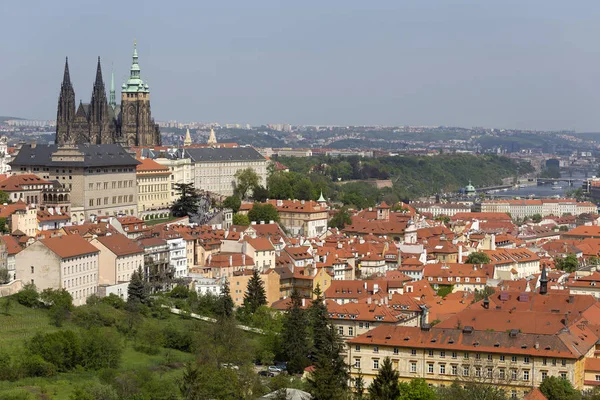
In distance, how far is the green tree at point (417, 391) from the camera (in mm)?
44406

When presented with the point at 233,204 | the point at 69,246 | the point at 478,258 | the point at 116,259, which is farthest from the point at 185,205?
the point at 69,246

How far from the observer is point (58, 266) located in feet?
197

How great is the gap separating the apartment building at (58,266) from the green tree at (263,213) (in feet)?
95.5

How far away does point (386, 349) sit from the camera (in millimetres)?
50750

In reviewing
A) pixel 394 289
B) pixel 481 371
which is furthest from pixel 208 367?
pixel 394 289

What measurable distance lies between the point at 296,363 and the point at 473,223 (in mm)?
55534

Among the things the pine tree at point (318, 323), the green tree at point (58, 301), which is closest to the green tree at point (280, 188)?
the pine tree at point (318, 323)

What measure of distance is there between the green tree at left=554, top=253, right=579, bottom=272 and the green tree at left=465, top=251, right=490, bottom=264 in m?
5.14

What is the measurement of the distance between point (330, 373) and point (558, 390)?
24.1 ft

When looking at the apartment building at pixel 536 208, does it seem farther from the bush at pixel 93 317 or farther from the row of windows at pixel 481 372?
the row of windows at pixel 481 372

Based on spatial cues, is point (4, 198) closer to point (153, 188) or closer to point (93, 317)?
point (153, 188)

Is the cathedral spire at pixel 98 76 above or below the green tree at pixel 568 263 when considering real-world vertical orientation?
above

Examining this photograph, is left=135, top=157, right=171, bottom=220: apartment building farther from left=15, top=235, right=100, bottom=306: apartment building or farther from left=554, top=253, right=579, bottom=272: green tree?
left=15, top=235, right=100, bottom=306: apartment building

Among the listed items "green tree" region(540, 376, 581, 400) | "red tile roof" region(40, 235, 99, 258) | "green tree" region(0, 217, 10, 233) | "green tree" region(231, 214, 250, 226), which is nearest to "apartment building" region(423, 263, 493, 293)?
"green tree" region(231, 214, 250, 226)
